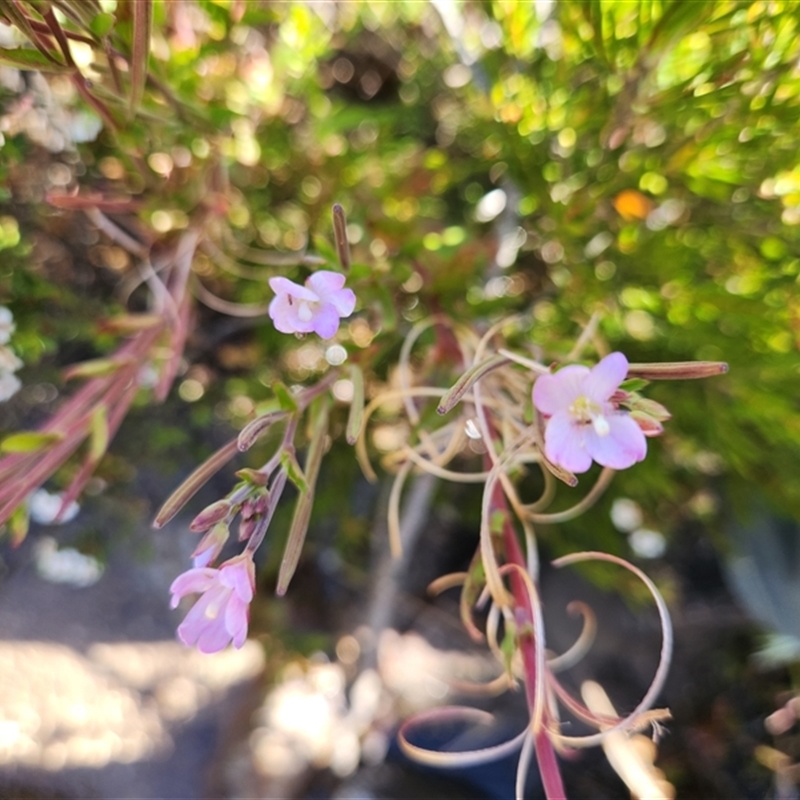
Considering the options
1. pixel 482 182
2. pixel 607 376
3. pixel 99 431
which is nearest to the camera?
pixel 607 376

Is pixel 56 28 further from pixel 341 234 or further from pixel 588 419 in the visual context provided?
pixel 588 419

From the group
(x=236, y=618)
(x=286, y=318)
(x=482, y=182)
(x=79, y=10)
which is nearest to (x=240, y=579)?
(x=236, y=618)

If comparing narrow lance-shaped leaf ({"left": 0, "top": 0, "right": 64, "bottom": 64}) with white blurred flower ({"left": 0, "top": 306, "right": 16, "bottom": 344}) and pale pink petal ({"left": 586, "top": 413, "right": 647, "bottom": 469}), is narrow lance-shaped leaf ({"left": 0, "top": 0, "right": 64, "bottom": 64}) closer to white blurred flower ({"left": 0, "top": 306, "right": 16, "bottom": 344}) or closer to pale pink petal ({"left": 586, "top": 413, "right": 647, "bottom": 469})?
white blurred flower ({"left": 0, "top": 306, "right": 16, "bottom": 344})

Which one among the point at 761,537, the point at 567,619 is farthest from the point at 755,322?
the point at 567,619

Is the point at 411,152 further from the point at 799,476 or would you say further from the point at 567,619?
the point at 567,619

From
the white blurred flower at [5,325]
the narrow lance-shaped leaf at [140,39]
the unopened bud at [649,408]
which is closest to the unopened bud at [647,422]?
the unopened bud at [649,408]

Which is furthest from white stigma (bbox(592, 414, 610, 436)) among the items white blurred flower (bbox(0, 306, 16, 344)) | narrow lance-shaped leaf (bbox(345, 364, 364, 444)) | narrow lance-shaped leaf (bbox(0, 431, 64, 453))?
white blurred flower (bbox(0, 306, 16, 344))
